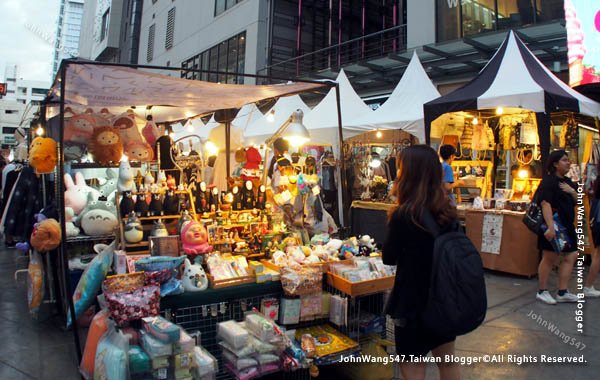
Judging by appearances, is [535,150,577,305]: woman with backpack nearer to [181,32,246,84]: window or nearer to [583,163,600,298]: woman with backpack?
[583,163,600,298]: woman with backpack

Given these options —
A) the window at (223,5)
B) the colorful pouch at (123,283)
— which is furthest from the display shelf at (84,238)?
the window at (223,5)

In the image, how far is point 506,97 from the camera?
617 cm

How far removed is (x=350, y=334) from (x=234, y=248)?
4.73 ft

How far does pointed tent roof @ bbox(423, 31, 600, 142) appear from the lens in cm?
597

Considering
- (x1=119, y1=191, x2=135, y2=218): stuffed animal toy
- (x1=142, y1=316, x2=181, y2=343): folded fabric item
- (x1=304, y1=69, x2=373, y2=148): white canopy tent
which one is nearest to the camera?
(x1=142, y1=316, x2=181, y2=343): folded fabric item

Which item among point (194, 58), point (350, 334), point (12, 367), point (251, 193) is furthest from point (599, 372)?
point (194, 58)

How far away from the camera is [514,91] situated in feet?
20.3

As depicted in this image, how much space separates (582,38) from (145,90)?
827 centimetres

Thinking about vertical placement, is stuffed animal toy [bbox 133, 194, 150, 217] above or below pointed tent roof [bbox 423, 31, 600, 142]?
below

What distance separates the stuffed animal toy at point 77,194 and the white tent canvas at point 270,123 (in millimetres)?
5149

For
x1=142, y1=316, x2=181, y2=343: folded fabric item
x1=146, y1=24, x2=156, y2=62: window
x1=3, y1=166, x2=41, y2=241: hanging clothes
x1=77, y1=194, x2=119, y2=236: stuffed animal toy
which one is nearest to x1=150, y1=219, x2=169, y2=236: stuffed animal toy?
x1=77, y1=194, x2=119, y2=236: stuffed animal toy

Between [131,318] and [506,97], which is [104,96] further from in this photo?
[506,97]

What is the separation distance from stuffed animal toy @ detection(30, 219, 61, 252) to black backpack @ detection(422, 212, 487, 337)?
13.4 ft

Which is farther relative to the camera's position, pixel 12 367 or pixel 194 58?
pixel 194 58
